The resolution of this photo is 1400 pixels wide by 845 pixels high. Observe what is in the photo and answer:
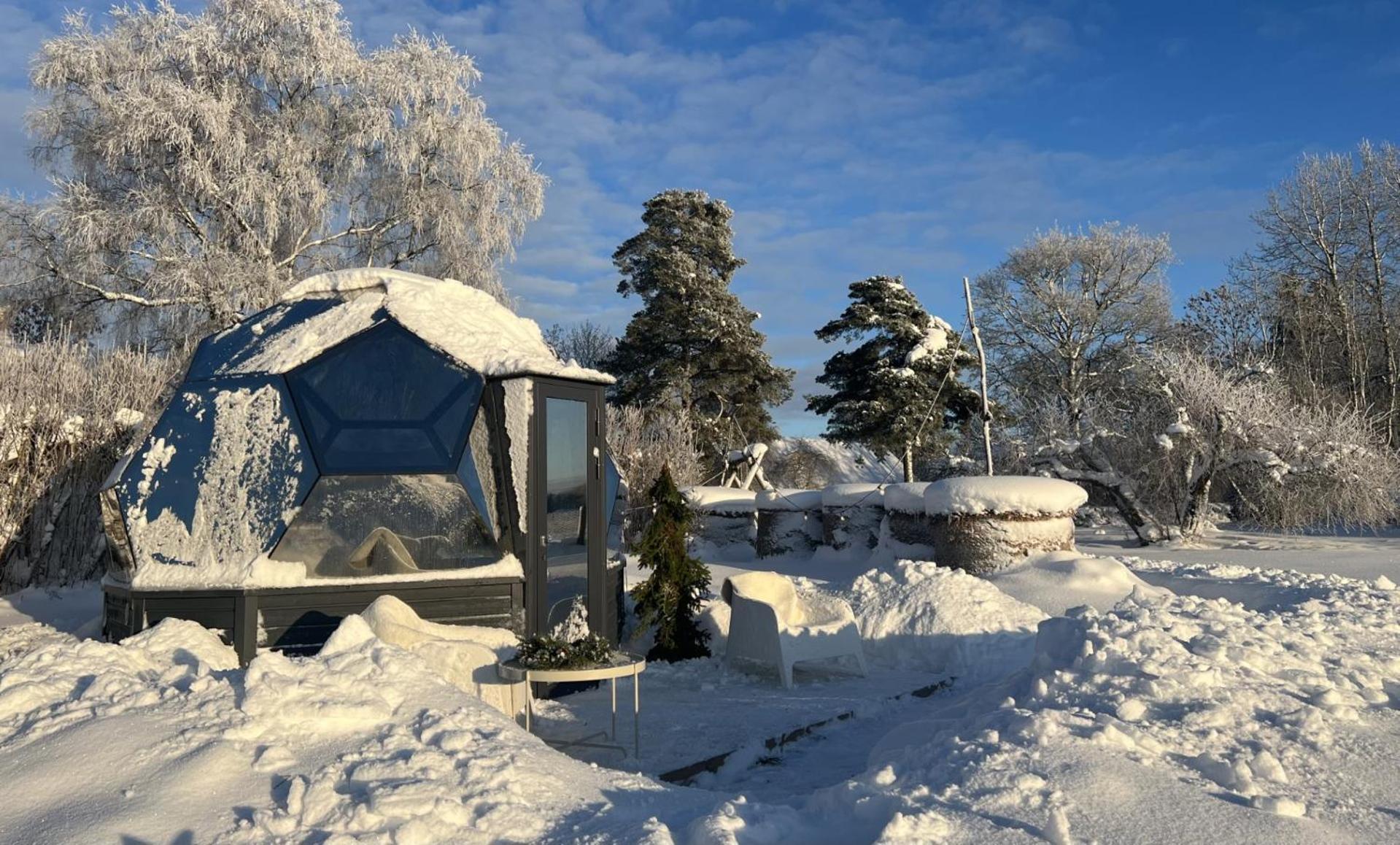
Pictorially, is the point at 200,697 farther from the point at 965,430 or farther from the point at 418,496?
the point at 965,430


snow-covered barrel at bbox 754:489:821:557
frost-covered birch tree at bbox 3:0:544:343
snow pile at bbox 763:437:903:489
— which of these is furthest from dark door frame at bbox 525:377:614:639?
snow pile at bbox 763:437:903:489

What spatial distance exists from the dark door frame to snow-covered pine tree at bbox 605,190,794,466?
1693 cm

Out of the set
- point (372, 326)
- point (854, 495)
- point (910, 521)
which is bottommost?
point (910, 521)

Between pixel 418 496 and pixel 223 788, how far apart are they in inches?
129

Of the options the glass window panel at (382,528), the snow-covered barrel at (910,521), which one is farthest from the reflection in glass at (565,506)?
the snow-covered barrel at (910,521)

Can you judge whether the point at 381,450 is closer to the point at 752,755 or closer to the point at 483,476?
the point at 483,476

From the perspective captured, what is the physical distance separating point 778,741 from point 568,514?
8.04 feet

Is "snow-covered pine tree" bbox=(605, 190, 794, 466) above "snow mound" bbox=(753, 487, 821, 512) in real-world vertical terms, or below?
above

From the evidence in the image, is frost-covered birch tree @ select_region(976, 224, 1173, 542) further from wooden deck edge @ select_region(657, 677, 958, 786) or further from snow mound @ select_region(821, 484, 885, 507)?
wooden deck edge @ select_region(657, 677, 958, 786)

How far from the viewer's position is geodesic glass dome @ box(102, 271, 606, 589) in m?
6.49

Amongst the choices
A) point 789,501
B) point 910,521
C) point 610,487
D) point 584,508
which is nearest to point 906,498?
point 910,521

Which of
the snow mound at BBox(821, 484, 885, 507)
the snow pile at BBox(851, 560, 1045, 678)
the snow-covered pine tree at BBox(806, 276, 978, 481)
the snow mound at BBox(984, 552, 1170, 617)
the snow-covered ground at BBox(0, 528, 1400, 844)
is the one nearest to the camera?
the snow-covered ground at BBox(0, 528, 1400, 844)

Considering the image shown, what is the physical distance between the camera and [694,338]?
25.1 metres

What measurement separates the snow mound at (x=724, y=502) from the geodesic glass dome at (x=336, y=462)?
367 inches
